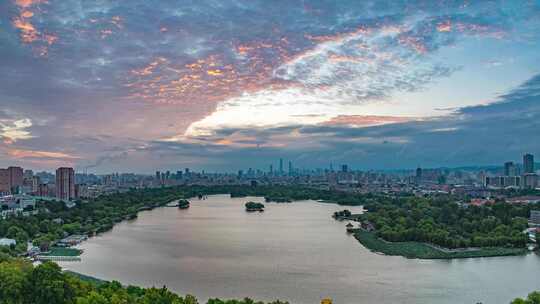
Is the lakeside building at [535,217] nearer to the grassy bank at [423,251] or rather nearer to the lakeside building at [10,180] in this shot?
the grassy bank at [423,251]

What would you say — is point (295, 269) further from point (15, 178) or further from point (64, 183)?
point (15, 178)

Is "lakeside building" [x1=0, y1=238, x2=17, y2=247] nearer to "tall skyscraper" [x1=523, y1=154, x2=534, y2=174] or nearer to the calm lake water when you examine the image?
the calm lake water

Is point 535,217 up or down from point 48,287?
down

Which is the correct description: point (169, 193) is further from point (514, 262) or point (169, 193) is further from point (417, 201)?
point (514, 262)

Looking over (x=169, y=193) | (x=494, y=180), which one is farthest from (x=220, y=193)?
(x=494, y=180)

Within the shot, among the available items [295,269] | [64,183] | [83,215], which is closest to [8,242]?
[83,215]
